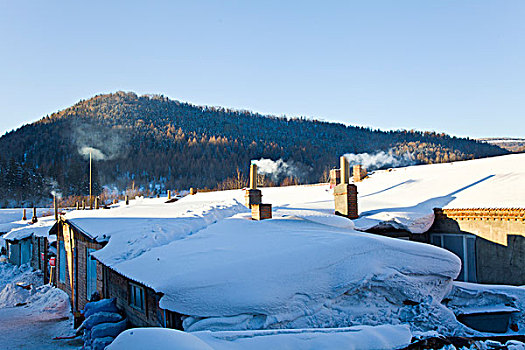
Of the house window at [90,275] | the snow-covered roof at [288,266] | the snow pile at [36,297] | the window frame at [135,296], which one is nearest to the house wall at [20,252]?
the snow pile at [36,297]

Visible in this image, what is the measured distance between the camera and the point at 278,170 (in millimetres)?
87812

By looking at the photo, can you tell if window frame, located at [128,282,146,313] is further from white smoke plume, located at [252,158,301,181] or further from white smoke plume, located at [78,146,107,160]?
white smoke plume, located at [78,146,107,160]

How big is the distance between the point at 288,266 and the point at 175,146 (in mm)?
113882

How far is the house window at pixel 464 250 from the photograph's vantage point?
44.7 ft

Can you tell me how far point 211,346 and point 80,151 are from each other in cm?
12318

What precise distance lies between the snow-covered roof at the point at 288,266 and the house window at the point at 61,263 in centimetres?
757

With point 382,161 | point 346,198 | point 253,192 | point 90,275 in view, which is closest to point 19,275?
point 90,275

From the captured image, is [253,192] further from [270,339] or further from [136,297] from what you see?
[270,339]

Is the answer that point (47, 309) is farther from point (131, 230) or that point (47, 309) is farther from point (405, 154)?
point (405, 154)

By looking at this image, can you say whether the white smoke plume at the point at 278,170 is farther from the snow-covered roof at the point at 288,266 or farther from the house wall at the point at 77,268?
the snow-covered roof at the point at 288,266

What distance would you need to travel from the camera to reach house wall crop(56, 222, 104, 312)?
16.2 meters

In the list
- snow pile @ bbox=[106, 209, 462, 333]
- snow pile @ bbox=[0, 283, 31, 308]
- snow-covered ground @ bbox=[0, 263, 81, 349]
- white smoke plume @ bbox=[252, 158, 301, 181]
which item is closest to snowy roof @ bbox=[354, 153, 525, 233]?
snow pile @ bbox=[106, 209, 462, 333]

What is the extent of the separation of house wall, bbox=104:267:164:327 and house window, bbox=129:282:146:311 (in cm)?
10

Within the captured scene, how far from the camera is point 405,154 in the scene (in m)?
81.8
